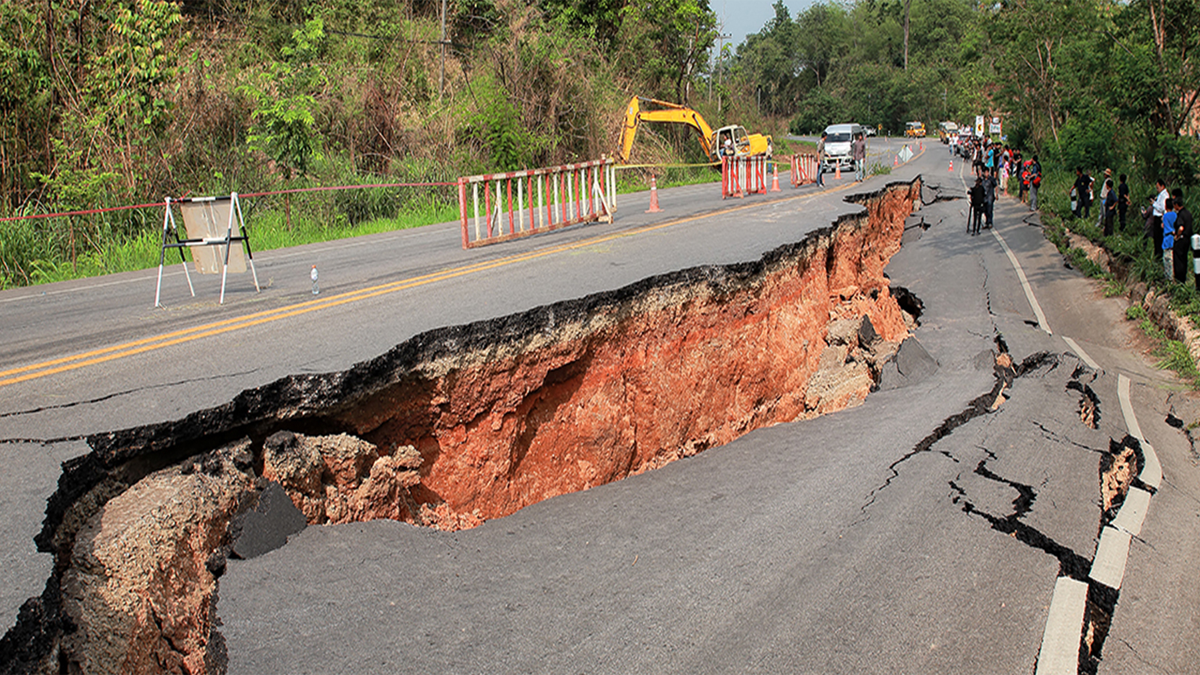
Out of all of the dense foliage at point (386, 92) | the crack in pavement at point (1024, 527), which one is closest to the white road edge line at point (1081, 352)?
the crack in pavement at point (1024, 527)

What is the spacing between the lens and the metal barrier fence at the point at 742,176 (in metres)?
22.5

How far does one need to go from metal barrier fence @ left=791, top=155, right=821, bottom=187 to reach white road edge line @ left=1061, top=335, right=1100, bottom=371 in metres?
15.8

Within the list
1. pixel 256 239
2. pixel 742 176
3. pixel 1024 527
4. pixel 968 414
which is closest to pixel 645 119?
pixel 742 176

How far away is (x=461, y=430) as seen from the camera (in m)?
6.31

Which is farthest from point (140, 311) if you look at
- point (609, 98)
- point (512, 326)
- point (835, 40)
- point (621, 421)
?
point (835, 40)

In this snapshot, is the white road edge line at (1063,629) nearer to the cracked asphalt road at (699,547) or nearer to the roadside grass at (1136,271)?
the cracked asphalt road at (699,547)

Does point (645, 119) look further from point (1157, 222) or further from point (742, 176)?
point (1157, 222)

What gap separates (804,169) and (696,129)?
8221 mm

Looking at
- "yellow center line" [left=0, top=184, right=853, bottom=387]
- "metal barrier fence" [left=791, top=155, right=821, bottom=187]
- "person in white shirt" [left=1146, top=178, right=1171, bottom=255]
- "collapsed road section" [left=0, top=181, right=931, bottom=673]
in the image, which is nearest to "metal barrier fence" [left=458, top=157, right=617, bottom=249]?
"yellow center line" [left=0, top=184, right=853, bottom=387]

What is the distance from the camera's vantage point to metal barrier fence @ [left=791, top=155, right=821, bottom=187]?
89.5 ft

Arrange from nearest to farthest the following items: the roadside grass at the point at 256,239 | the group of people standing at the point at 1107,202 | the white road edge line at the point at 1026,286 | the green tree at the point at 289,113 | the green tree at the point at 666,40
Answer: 1. the roadside grass at the point at 256,239
2. the white road edge line at the point at 1026,286
3. the green tree at the point at 289,113
4. the group of people standing at the point at 1107,202
5. the green tree at the point at 666,40

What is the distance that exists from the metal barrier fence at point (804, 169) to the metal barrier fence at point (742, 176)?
2.56 m

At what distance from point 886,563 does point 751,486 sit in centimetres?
144

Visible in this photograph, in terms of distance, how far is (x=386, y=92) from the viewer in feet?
82.2
